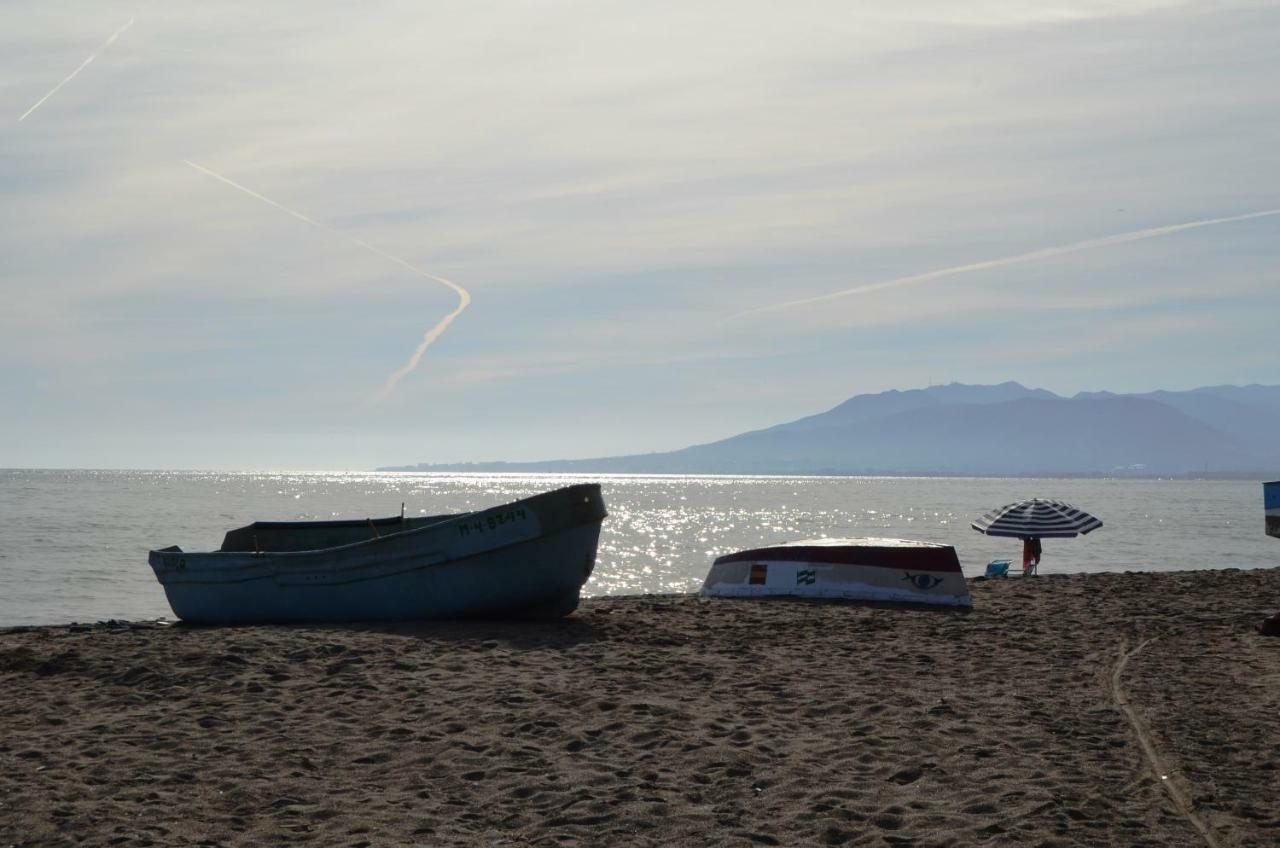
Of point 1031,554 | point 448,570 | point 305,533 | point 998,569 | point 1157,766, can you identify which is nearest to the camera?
point 1157,766

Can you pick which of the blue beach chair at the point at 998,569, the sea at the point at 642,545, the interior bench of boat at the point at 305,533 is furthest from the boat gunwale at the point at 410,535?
the blue beach chair at the point at 998,569

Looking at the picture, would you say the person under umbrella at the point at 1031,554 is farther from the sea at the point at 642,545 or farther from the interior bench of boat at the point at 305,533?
the interior bench of boat at the point at 305,533

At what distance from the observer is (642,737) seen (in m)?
9.15

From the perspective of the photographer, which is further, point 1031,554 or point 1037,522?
point 1031,554

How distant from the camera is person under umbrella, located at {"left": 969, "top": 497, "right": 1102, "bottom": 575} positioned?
79.4 feet

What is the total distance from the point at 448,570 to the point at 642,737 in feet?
24.7

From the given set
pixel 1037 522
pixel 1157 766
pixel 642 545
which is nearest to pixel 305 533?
pixel 1037 522

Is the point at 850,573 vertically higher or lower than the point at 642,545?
higher

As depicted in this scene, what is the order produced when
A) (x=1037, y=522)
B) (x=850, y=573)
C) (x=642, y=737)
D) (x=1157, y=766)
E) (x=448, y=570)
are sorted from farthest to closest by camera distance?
1. (x=1037, y=522)
2. (x=850, y=573)
3. (x=448, y=570)
4. (x=642, y=737)
5. (x=1157, y=766)

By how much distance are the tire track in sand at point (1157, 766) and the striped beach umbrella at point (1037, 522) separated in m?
12.3

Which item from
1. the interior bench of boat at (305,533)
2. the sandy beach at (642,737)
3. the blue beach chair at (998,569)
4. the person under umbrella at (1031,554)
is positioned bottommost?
the blue beach chair at (998,569)

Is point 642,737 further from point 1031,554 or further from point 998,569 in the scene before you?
point 998,569

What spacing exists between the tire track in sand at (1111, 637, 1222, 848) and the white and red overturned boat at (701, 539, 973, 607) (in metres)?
6.29

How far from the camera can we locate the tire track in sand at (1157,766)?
263 inches
